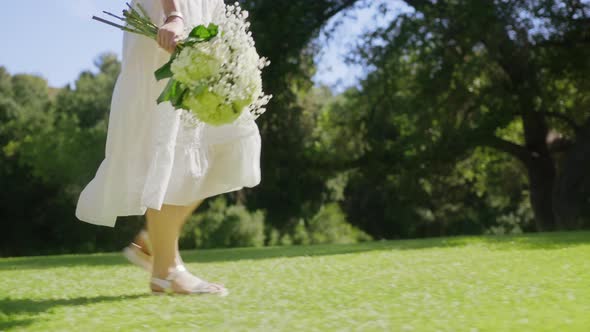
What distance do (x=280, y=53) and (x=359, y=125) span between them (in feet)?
10.7

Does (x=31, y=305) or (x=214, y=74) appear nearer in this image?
(x=214, y=74)

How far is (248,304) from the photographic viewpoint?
4.46m

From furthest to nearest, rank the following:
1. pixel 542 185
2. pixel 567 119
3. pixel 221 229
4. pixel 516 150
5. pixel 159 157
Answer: pixel 221 229 < pixel 542 185 < pixel 516 150 < pixel 567 119 < pixel 159 157

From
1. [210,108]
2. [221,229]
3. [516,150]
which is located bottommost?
[210,108]

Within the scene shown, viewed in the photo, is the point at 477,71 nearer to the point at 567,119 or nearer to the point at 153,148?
the point at 567,119

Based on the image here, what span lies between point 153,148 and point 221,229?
37.8 m

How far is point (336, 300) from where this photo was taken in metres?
4.53

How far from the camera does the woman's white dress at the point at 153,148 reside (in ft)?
16.2

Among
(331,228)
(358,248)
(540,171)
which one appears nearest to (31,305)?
(358,248)

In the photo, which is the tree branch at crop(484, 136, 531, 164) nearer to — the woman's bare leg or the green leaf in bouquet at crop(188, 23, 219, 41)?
the woman's bare leg

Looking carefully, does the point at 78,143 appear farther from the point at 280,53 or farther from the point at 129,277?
the point at 129,277

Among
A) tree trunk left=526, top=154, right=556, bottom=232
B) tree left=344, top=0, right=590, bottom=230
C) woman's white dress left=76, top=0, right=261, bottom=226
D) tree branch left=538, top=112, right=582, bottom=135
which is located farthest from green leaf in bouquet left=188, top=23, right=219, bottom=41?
tree trunk left=526, top=154, right=556, bottom=232

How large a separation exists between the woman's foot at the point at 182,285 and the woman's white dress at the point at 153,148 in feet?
1.45

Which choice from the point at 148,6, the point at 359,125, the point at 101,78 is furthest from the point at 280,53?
the point at 101,78
